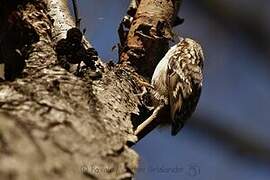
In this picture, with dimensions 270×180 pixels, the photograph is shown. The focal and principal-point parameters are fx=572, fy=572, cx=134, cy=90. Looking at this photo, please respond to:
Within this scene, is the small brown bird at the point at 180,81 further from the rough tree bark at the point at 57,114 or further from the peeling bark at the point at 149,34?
the rough tree bark at the point at 57,114

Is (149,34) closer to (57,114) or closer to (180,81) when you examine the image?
(180,81)

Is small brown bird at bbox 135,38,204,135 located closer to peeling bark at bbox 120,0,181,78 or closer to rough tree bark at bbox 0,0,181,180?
peeling bark at bbox 120,0,181,78

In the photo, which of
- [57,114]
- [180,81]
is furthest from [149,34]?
[57,114]

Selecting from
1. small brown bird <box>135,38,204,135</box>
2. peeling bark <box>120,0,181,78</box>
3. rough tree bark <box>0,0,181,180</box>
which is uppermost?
rough tree bark <box>0,0,181,180</box>

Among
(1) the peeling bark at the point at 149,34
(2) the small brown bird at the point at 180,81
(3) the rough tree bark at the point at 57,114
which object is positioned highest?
(3) the rough tree bark at the point at 57,114

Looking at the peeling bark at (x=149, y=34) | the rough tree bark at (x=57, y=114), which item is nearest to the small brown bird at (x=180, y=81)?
the peeling bark at (x=149, y=34)

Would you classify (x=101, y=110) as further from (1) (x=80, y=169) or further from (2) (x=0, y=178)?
(2) (x=0, y=178)

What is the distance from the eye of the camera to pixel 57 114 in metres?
0.94

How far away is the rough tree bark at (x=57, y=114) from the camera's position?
75 cm

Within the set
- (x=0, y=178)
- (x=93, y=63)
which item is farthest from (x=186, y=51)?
(x=0, y=178)

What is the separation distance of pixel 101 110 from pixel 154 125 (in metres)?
1.25

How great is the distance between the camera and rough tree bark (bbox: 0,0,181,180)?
754mm

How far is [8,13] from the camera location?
4.82 feet

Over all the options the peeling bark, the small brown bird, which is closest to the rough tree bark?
the peeling bark
